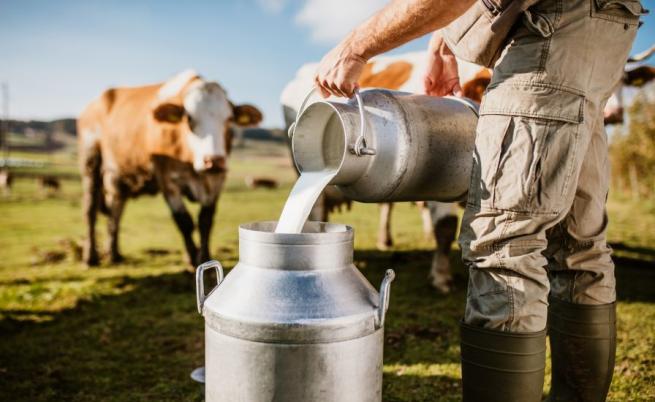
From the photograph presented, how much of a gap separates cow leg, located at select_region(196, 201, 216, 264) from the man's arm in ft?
13.4

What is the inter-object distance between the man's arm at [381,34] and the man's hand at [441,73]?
0.79 m

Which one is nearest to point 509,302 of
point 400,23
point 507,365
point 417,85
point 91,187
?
point 507,365

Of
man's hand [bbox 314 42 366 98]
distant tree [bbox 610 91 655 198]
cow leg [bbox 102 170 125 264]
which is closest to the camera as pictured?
man's hand [bbox 314 42 366 98]

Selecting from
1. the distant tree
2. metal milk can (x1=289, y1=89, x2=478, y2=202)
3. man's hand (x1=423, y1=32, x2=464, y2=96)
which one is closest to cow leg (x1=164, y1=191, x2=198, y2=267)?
man's hand (x1=423, y1=32, x2=464, y2=96)

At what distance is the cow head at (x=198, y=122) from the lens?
5562mm

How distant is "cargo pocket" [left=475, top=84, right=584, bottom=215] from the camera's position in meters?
1.46

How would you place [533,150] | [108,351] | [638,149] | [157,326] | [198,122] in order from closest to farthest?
[533,150] < [108,351] < [157,326] < [198,122] < [638,149]

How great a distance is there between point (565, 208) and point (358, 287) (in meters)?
0.67

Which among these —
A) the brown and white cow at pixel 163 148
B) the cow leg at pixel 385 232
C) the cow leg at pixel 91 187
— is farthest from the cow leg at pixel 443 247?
the cow leg at pixel 91 187

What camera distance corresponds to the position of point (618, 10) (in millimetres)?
1562

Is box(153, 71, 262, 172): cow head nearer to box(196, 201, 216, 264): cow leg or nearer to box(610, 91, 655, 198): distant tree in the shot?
box(196, 201, 216, 264): cow leg

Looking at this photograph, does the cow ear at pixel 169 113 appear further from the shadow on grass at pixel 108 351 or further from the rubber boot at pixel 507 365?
the rubber boot at pixel 507 365

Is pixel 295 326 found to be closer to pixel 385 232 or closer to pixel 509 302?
pixel 509 302

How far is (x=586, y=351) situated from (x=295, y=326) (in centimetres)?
114
